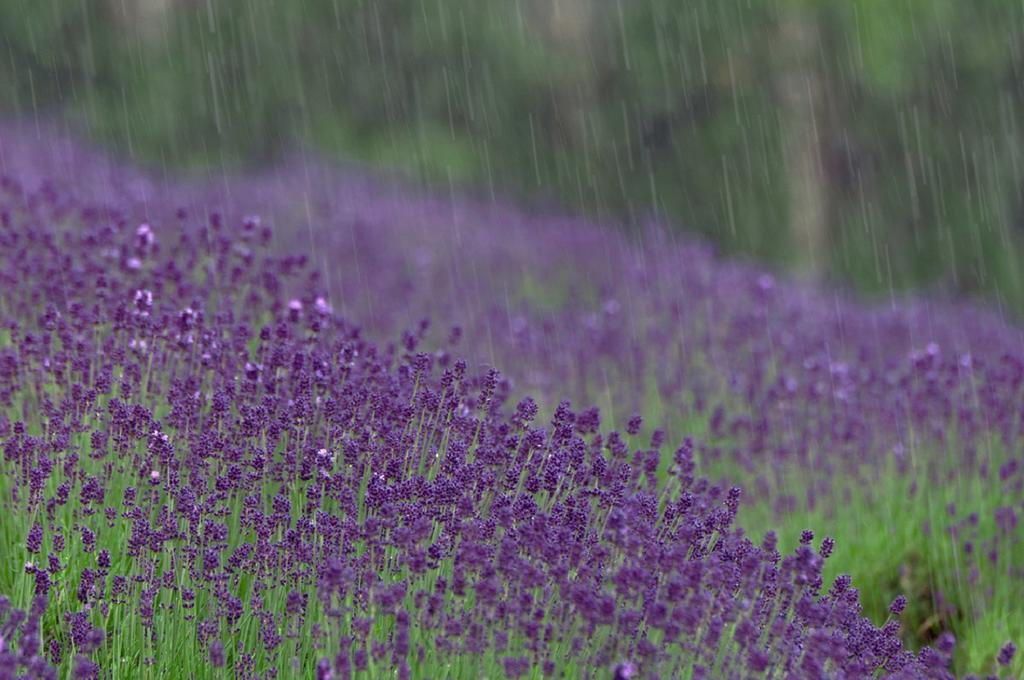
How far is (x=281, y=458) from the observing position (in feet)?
10.6

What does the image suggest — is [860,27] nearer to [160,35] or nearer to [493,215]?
[493,215]

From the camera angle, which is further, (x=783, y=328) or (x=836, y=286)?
(x=836, y=286)

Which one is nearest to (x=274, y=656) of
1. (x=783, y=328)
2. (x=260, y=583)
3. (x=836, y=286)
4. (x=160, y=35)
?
(x=260, y=583)

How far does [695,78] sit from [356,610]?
9563 mm

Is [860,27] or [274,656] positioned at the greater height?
[860,27]

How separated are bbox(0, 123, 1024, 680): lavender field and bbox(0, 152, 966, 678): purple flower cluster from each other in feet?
0.04

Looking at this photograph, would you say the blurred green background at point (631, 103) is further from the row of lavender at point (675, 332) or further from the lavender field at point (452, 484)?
the lavender field at point (452, 484)

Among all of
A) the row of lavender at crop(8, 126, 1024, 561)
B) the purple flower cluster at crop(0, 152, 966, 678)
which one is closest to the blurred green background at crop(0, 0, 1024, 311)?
the row of lavender at crop(8, 126, 1024, 561)

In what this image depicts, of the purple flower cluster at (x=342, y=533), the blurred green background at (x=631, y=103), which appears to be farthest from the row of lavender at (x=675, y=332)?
the blurred green background at (x=631, y=103)

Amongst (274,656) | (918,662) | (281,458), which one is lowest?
(918,662)

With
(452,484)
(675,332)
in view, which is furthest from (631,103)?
(452,484)

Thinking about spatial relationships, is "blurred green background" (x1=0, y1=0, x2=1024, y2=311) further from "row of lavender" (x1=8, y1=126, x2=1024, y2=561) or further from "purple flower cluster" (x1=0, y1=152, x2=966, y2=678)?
"purple flower cluster" (x1=0, y1=152, x2=966, y2=678)

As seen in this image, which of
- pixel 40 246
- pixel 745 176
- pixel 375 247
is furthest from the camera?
pixel 745 176

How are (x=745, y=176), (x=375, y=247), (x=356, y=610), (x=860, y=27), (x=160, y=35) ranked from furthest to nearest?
(x=160, y=35), (x=745, y=176), (x=860, y=27), (x=375, y=247), (x=356, y=610)
